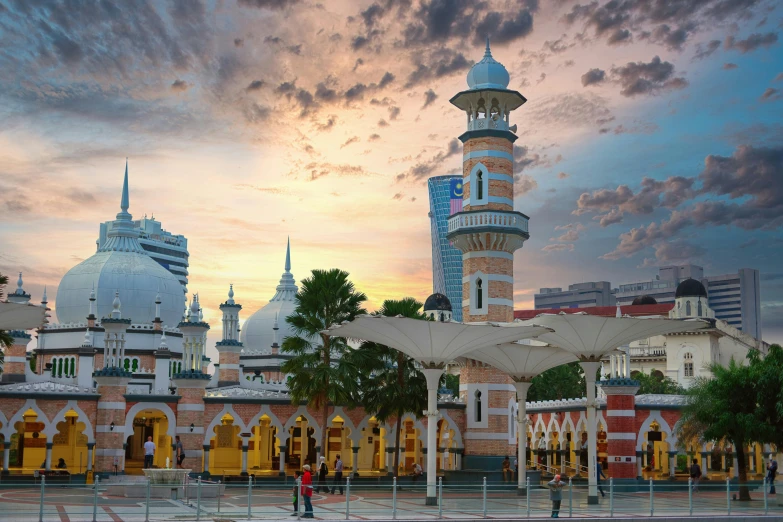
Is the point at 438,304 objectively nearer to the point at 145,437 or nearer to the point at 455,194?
the point at 145,437

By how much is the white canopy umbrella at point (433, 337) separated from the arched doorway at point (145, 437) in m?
13.7

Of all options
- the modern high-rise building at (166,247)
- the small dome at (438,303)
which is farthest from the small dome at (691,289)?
the modern high-rise building at (166,247)

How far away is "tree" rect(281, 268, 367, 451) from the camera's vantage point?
130 ft

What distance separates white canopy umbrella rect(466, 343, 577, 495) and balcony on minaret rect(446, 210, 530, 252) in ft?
24.8

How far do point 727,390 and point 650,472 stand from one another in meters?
14.6

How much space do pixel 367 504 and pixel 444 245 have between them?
165371 mm

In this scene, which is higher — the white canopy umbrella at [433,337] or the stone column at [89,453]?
the white canopy umbrella at [433,337]

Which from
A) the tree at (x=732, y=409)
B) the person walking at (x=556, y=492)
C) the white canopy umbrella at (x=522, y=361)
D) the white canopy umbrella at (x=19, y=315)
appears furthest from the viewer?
the white canopy umbrella at (x=522, y=361)

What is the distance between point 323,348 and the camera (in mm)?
40906

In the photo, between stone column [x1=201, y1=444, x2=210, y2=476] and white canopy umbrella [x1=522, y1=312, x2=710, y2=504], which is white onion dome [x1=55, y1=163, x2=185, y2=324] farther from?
white canopy umbrella [x1=522, y1=312, x2=710, y2=504]

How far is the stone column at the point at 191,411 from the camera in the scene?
139 feet

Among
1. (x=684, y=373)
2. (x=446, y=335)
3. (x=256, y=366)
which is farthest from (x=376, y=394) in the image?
(x=684, y=373)

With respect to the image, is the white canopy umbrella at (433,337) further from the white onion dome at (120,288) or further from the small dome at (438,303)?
the small dome at (438,303)

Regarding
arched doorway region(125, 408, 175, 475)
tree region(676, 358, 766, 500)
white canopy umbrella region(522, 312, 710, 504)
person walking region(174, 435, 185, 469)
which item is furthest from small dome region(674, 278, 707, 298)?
person walking region(174, 435, 185, 469)
